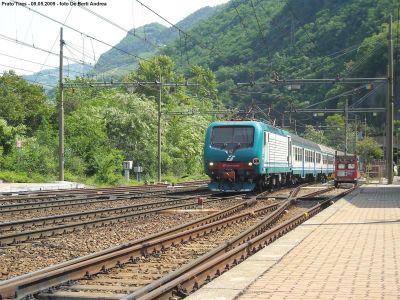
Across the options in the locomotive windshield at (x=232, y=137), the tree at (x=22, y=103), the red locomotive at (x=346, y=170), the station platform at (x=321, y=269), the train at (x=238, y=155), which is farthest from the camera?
the tree at (x=22, y=103)

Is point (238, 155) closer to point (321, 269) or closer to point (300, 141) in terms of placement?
point (300, 141)

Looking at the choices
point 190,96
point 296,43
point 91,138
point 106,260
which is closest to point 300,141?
point 91,138

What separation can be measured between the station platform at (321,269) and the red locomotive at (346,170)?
2725cm

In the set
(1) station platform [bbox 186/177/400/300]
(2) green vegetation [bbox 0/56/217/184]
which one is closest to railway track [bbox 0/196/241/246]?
(1) station platform [bbox 186/177/400/300]

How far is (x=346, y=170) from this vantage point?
40.8 m

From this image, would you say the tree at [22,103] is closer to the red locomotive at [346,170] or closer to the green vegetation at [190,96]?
the green vegetation at [190,96]

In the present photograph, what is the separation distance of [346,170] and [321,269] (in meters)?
33.7

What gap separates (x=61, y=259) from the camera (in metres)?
10.2

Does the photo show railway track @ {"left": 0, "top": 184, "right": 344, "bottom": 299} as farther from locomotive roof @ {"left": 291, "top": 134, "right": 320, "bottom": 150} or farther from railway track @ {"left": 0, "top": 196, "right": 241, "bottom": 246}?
locomotive roof @ {"left": 291, "top": 134, "right": 320, "bottom": 150}

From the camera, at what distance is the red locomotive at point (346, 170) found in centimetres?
4025

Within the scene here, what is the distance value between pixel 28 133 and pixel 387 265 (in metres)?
45.4

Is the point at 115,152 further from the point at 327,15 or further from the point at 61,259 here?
the point at 327,15

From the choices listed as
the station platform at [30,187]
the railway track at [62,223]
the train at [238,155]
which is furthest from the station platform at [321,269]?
the station platform at [30,187]

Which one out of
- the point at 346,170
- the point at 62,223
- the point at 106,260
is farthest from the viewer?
the point at 346,170
